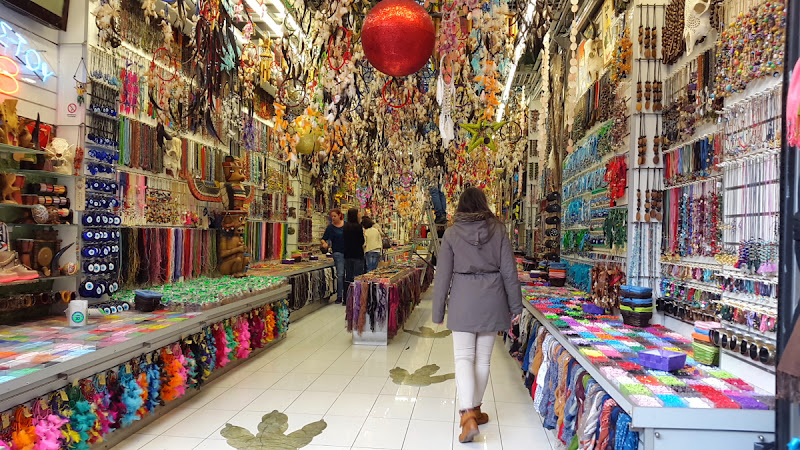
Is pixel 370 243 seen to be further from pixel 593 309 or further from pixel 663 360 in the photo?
pixel 663 360

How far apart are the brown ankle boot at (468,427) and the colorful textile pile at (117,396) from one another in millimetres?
1929

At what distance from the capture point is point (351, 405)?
4.03 m

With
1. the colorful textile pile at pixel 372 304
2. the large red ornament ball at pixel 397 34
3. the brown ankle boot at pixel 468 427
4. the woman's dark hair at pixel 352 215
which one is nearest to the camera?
the large red ornament ball at pixel 397 34

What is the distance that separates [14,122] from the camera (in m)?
3.34

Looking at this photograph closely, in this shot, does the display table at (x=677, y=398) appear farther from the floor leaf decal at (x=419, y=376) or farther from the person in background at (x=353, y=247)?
the person in background at (x=353, y=247)

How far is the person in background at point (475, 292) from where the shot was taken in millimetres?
3426

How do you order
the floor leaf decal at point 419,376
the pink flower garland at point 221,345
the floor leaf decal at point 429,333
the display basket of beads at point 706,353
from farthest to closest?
the floor leaf decal at point 429,333 < the floor leaf decal at point 419,376 < the pink flower garland at point 221,345 < the display basket of beads at point 706,353

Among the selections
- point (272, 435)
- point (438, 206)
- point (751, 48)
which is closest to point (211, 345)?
point (272, 435)

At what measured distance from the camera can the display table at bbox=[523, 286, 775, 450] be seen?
1985 millimetres

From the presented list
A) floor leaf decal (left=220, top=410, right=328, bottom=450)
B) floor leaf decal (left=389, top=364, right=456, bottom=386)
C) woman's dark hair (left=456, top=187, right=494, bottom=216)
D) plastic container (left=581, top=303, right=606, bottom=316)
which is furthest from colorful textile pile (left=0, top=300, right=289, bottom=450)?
plastic container (left=581, top=303, right=606, bottom=316)

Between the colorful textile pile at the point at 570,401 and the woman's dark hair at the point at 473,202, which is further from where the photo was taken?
the woman's dark hair at the point at 473,202

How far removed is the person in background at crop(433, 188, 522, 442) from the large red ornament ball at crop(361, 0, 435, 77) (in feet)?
3.39

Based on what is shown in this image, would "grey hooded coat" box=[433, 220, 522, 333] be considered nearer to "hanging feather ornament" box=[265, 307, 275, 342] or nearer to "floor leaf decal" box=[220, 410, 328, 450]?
"floor leaf decal" box=[220, 410, 328, 450]

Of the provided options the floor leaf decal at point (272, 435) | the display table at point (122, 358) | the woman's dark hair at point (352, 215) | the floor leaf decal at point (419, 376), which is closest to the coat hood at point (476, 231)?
the floor leaf decal at point (272, 435)
